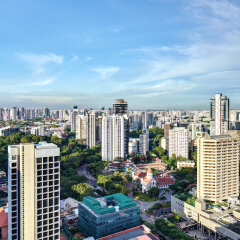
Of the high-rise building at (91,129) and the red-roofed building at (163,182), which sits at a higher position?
the high-rise building at (91,129)

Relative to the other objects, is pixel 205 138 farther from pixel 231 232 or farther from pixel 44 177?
pixel 44 177

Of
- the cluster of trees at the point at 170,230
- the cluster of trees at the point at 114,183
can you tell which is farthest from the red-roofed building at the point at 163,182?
the cluster of trees at the point at 170,230

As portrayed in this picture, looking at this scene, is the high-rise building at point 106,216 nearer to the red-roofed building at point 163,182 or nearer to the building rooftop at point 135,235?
the building rooftop at point 135,235

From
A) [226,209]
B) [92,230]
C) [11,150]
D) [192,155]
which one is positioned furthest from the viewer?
[192,155]

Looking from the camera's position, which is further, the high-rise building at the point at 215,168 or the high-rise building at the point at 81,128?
the high-rise building at the point at 81,128

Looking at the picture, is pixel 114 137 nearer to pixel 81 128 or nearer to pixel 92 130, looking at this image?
pixel 92 130

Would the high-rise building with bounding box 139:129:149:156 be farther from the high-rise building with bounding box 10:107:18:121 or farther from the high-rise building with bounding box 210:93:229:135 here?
the high-rise building with bounding box 10:107:18:121

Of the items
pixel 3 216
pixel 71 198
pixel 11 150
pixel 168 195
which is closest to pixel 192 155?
pixel 168 195

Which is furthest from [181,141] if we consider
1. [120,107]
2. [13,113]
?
[13,113]
